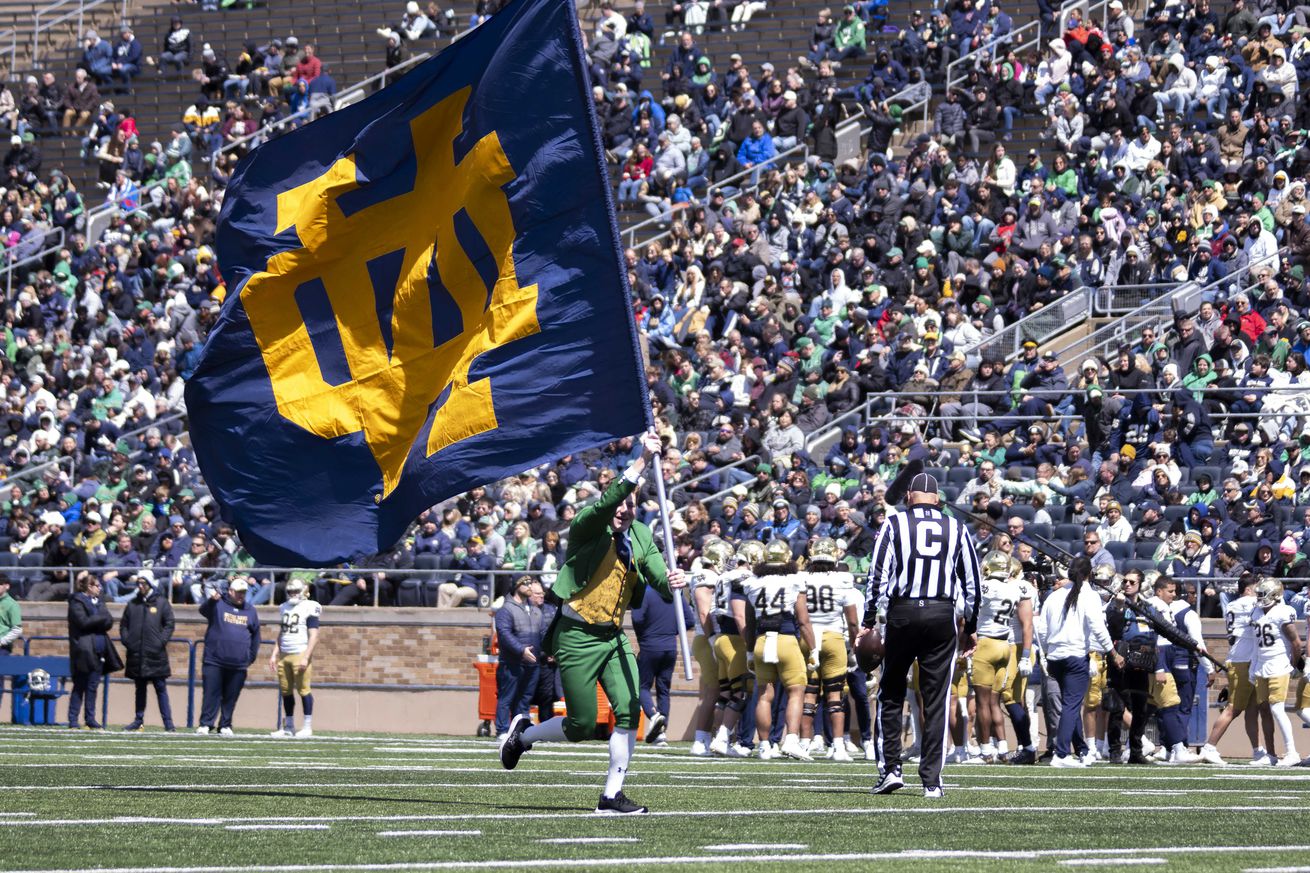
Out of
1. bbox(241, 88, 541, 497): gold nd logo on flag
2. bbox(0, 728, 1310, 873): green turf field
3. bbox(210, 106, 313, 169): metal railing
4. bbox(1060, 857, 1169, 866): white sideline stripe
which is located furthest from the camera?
bbox(210, 106, 313, 169): metal railing

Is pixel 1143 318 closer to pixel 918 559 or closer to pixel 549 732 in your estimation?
pixel 918 559

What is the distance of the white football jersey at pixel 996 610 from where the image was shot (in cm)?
1803

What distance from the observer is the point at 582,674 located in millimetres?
11570

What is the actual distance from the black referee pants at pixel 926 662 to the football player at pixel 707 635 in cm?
619

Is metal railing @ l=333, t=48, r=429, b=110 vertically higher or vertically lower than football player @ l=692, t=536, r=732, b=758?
higher

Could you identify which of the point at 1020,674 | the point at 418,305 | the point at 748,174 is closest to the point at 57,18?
Result: the point at 748,174

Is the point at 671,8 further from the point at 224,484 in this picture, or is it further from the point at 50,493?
the point at 224,484

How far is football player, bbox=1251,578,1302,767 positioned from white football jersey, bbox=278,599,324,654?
9176 millimetres

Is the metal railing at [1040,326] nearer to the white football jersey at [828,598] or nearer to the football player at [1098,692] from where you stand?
the football player at [1098,692]

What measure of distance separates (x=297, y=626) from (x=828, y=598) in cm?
691

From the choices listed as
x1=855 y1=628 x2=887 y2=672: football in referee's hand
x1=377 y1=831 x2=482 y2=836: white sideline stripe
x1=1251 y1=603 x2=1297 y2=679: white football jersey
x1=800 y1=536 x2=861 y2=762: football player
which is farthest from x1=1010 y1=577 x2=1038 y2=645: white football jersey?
x1=377 y1=831 x2=482 y2=836: white sideline stripe

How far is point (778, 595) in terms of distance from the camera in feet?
58.6

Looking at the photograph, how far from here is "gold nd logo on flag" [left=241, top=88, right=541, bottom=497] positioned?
40.2 feet

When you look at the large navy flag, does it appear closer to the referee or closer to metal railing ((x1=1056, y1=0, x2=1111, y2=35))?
the referee
